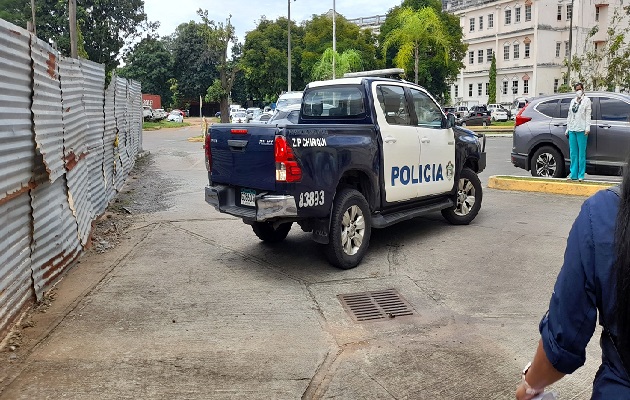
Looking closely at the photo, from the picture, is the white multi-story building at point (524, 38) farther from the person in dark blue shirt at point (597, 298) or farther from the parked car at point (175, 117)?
the person in dark blue shirt at point (597, 298)

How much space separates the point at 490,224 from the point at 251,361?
5.56 m

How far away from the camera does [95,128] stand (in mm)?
9367

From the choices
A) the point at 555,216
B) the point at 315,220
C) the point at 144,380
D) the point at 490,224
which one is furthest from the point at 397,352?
the point at 555,216

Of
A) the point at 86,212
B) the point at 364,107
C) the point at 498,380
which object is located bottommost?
the point at 498,380

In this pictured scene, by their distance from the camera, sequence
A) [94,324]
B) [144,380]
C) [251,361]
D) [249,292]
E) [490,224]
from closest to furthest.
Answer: [144,380], [251,361], [94,324], [249,292], [490,224]

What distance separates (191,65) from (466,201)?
7107 cm

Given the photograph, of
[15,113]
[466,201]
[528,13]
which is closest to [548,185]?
[466,201]

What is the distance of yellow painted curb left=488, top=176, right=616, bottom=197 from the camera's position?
10.7 meters

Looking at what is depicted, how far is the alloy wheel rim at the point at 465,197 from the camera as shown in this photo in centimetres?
877

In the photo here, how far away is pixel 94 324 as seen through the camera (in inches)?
194

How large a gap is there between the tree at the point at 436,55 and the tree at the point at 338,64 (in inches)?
193

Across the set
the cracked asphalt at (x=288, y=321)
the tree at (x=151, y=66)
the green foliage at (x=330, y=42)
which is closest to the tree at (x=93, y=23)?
the green foliage at (x=330, y=42)

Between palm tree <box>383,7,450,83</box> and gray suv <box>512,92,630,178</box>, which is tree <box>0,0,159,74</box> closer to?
palm tree <box>383,7,450,83</box>

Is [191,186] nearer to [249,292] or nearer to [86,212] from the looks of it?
[86,212]
